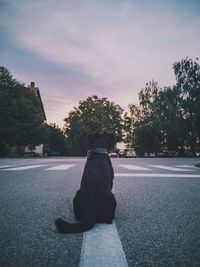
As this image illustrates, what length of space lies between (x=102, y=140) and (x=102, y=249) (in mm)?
1930

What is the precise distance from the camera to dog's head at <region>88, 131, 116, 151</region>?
3.77m

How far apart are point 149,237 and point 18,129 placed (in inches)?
1244

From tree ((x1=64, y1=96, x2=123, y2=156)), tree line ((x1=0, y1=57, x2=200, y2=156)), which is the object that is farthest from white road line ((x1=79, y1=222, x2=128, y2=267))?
tree ((x1=64, y1=96, x2=123, y2=156))

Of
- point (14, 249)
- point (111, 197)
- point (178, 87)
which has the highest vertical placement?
point (178, 87)

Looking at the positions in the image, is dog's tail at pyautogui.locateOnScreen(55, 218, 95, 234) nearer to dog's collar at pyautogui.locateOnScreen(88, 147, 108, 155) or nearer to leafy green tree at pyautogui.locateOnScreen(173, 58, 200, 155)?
dog's collar at pyautogui.locateOnScreen(88, 147, 108, 155)

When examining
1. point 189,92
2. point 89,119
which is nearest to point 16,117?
point 189,92

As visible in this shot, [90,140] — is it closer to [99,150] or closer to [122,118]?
[99,150]

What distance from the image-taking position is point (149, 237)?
2.29m

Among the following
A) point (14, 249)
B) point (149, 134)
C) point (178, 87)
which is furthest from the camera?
point (149, 134)

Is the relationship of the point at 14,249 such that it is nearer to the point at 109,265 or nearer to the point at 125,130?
the point at 109,265

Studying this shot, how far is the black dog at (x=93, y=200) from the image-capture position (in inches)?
93.2

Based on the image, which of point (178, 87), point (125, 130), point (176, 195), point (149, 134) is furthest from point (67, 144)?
point (176, 195)

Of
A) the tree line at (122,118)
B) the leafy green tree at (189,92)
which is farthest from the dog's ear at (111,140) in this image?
the leafy green tree at (189,92)

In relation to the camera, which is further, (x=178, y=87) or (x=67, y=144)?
(x=67, y=144)
